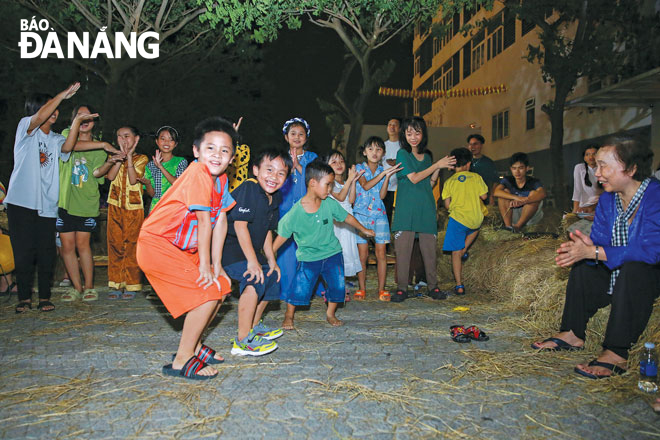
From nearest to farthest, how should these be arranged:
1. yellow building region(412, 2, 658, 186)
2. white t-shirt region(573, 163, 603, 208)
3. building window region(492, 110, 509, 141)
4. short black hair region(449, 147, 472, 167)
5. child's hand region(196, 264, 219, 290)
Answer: child's hand region(196, 264, 219, 290), short black hair region(449, 147, 472, 167), white t-shirt region(573, 163, 603, 208), yellow building region(412, 2, 658, 186), building window region(492, 110, 509, 141)

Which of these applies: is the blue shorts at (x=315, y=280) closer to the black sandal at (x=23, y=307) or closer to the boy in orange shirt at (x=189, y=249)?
the boy in orange shirt at (x=189, y=249)

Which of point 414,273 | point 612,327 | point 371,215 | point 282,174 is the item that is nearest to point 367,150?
point 371,215

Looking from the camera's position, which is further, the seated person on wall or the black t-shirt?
the seated person on wall

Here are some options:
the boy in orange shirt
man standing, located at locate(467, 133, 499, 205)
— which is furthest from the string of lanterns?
the boy in orange shirt

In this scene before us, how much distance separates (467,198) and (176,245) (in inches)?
176

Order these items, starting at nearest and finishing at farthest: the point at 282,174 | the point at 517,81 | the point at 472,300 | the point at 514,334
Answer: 1. the point at 282,174
2. the point at 514,334
3. the point at 472,300
4. the point at 517,81

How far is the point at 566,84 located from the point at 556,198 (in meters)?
3.28

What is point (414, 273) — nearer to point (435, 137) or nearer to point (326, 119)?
point (326, 119)

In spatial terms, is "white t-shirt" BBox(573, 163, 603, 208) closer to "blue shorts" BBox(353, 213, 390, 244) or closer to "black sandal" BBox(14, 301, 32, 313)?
"blue shorts" BBox(353, 213, 390, 244)

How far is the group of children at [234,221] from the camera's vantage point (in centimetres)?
347

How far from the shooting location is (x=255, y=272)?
4.01m

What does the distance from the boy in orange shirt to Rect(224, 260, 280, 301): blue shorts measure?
0.45 meters

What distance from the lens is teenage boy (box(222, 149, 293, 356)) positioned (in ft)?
13.3

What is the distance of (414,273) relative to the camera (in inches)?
299
